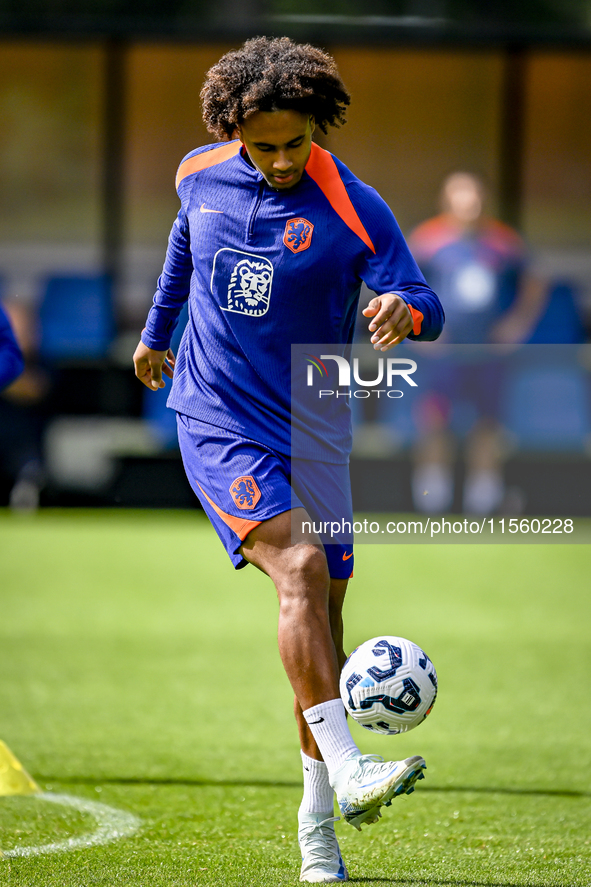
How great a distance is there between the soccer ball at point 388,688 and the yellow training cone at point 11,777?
1.32 meters

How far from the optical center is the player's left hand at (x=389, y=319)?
314cm

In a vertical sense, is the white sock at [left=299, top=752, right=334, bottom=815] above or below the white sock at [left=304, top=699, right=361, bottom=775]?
below

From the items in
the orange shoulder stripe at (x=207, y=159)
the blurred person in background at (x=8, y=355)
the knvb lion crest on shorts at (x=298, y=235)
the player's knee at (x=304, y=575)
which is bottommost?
the player's knee at (x=304, y=575)

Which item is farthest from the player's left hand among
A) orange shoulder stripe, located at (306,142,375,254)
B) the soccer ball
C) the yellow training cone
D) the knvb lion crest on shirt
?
the yellow training cone

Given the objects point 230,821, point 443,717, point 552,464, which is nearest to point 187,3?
point 552,464

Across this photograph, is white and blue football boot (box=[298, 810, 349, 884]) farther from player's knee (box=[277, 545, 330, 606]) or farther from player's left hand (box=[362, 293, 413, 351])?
player's left hand (box=[362, 293, 413, 351])

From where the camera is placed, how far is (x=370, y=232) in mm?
3355

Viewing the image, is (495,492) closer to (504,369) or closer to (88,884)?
(504,369)

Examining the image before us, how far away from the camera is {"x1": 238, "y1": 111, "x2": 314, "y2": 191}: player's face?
3289 millimetres

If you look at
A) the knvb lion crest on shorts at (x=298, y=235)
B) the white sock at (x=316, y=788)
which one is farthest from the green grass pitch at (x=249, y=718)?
the knvb lion crest on shorts at (x=298, y=235)

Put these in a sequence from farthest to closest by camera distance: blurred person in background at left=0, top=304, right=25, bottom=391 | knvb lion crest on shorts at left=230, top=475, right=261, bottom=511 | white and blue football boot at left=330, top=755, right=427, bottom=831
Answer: blurred person in background at left=0, top=304, right=25, bottom=391 → knvb lion crest on shorts at left=230, top=475, right=261, bottom=511 → white and blue football boot at left=330, top=755, right=427, bottom=831

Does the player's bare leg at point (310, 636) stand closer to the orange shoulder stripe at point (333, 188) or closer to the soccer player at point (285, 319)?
the soccer player at point (285, 319)

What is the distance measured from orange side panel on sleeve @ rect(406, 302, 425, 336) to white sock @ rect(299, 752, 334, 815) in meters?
1.32

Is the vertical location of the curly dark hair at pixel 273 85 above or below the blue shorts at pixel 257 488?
above
